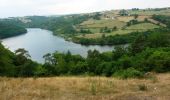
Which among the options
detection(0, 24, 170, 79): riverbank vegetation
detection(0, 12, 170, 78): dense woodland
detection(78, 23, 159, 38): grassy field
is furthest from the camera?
detection(78, 23, 159, 38): grassy field

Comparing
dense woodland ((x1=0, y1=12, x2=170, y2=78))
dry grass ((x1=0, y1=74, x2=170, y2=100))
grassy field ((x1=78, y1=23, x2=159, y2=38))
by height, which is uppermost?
dry grass ((x1=0, y1=74, x2=170, y2=100))

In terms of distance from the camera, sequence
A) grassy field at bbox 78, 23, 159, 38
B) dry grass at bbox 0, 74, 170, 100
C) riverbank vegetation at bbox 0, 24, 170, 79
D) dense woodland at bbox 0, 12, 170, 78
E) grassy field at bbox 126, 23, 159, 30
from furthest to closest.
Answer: grassy field at bbox 126, 23, 159, 30, grassy field at bbox 78, 23, 159, 38, dense woodland at bbox 0, 12, 170, 78, riverbank vegetation at bbox 0, 24, 170, 79, dry grass at bbox 0, 74, 170, 100

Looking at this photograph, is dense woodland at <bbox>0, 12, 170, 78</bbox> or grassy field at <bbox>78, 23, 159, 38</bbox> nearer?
dense woodland at <bbox>0, 12, 170, 78</bbox>

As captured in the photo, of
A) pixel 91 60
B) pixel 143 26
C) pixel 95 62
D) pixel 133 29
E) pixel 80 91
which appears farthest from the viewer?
pixel 143 26

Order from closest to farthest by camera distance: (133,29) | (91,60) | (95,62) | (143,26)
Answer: (95,62), (91,60), (133,29), (143,26)

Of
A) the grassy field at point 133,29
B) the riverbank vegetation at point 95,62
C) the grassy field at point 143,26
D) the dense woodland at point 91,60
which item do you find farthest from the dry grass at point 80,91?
the grassy field at point 143,26

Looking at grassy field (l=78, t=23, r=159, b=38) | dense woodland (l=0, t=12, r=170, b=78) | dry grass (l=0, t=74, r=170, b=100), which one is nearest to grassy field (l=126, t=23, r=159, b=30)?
grassy field (l=78, t=23, r=159, b=38)

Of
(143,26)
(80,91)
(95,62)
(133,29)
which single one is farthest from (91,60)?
(143,26)

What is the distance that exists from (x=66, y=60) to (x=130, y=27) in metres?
71.4

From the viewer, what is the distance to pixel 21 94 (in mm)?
9617

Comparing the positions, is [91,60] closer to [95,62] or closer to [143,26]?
[95,62]

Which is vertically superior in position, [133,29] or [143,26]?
[143,26]

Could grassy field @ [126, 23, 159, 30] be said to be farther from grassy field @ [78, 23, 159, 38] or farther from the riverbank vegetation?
the riverbank vegetation

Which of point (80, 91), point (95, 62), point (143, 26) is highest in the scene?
point (80, 91)
